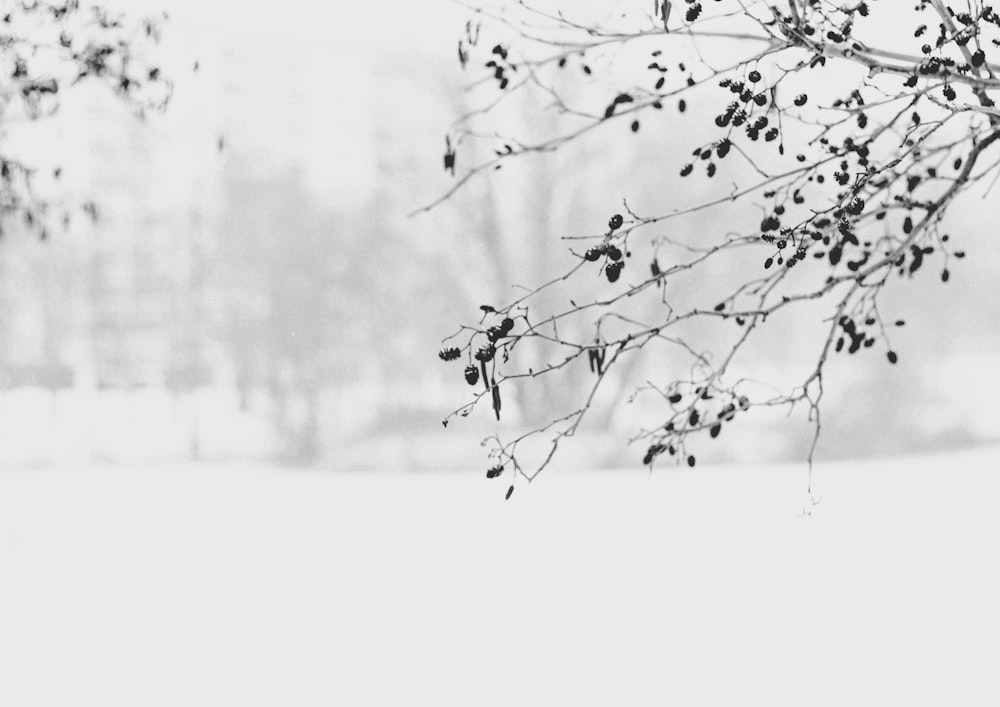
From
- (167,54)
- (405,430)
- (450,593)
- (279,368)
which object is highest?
(167,54)

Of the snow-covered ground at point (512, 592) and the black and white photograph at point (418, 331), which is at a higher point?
the black and white photograph at point (418, 331)

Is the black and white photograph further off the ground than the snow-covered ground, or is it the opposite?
the black and white photograph

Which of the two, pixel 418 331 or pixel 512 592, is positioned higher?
pixel 418 331

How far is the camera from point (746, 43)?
731 centimetres

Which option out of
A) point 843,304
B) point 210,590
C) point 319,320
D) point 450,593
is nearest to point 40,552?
point 210,590

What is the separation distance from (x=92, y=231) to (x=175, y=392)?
4.34ft

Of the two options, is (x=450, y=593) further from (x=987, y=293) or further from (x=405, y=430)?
(x=987, y=293)

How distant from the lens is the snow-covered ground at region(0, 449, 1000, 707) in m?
3.10

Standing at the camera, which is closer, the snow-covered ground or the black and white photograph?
the snow-covered ground

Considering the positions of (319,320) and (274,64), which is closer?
(319,320)

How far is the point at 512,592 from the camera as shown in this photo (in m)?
4.37

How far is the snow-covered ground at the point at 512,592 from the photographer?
10.2 feet

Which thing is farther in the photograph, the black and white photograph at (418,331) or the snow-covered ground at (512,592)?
the black and white photograph at (418,331)

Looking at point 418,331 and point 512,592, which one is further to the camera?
point 418,331
